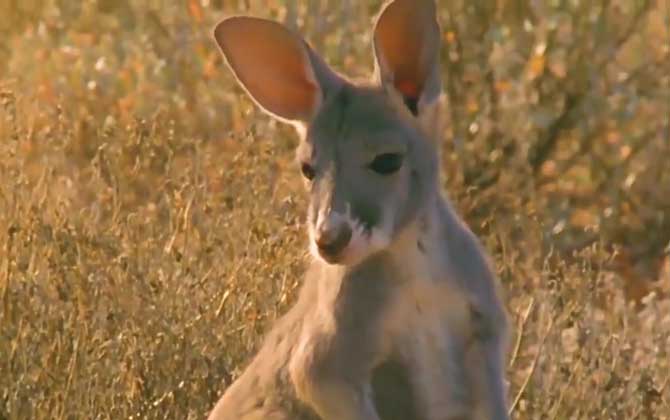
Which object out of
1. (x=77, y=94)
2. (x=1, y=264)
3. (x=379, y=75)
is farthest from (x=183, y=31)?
(x=379, y=75)

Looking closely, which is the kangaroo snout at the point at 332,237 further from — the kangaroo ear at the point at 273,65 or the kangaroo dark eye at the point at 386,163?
the kangaroo ear at the point at 273,65

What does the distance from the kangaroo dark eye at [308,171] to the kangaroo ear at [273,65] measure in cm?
19

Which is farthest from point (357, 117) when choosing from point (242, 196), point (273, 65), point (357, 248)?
point (242, 196)

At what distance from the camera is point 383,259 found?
4.82 meters

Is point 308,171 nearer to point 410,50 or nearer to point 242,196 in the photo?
point 410,50

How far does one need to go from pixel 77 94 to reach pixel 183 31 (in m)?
0.57

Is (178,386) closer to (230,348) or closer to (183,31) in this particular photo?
(230,348)

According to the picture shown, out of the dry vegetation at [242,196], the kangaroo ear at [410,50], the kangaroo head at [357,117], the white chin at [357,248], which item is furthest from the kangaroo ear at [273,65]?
the dry vegetation at [242,196]

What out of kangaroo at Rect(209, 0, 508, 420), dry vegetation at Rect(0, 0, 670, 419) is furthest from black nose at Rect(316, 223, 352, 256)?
dry vegetation at Rect(0, 0, 670, 419)

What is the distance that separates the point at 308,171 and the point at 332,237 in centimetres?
35

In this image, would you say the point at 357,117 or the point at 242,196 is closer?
the point at 357,117

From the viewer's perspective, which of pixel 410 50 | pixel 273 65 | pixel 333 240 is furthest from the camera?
pixel 273 65

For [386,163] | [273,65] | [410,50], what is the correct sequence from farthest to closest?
[273,65] → [410,50] → [386,163]

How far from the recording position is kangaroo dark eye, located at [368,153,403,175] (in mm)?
4719
